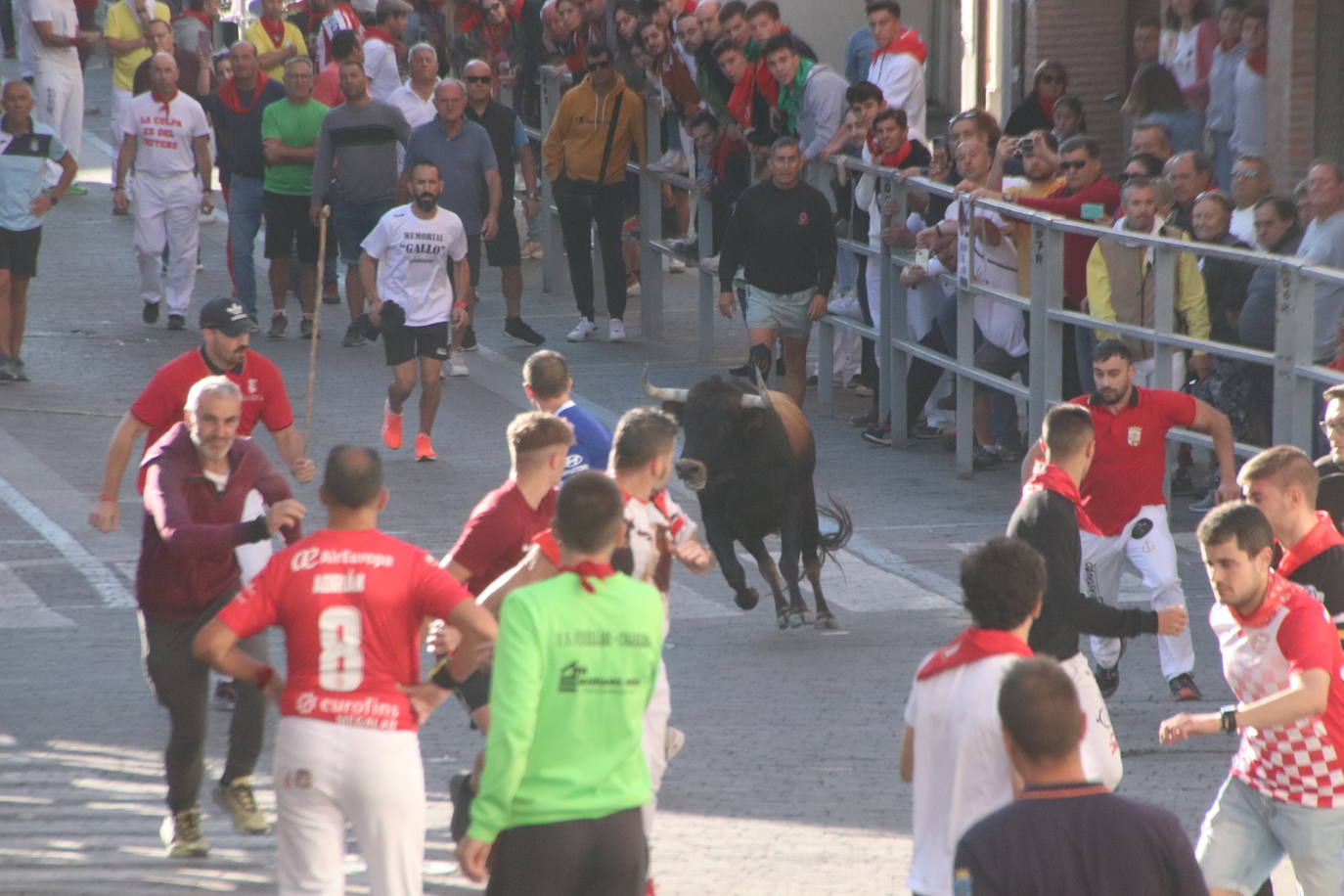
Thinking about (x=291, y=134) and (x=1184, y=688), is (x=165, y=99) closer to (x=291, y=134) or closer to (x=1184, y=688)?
(x=291, y=134)

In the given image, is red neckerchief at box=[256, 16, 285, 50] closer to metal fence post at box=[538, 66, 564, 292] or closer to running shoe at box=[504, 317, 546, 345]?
metal fence post at box=[538, 66, 564, 292]

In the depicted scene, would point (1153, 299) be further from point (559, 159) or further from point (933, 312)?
point (559, 159)

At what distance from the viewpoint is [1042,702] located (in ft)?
14.2

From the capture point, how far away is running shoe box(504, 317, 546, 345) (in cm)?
1859

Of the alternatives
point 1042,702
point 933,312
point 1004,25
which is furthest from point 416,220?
point 1042,702

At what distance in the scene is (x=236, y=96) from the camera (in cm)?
1848

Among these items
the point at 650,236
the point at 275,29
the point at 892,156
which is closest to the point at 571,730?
the point at 892,156

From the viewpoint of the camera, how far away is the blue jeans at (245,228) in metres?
18.2

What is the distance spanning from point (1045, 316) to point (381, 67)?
33.1 feet

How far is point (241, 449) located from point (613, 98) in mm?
11072

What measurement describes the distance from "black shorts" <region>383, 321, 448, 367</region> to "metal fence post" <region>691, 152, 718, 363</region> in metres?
3.49

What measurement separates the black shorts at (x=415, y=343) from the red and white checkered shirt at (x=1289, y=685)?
915cm

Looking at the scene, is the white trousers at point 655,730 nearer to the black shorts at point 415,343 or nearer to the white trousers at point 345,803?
the white trousers at point 345,803

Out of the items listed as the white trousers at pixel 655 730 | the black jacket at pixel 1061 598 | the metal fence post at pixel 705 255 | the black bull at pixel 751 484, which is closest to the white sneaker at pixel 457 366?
the metal fence post at pixel 705 255
